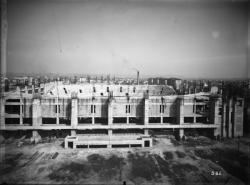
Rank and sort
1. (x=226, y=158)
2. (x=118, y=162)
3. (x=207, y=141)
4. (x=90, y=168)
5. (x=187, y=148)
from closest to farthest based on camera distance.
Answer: (x=90, y=168) < (x=118, y=162) < (x=226, y=158) < (x=187, y=148) < (x=207, y=141)

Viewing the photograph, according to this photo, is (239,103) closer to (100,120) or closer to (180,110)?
(180,110)

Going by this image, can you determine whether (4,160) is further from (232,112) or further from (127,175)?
(232,112)

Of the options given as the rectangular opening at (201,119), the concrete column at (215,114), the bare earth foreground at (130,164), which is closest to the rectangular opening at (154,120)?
the bare earth foreground at (130,164)

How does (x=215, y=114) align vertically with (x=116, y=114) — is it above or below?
above

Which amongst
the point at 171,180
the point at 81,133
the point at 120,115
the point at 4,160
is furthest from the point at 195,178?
the point at 4,160

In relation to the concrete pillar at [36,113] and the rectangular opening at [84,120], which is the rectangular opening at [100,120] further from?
the concrete pillar at [36,113]

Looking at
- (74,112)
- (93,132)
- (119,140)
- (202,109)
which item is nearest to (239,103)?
(202,109)
